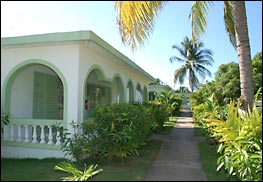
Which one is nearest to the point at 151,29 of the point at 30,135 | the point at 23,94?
the point at 30,135

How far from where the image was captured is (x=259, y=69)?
27.5m

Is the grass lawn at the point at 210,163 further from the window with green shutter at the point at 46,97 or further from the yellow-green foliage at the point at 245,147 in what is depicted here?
the window with green shutter at the point at 46,97

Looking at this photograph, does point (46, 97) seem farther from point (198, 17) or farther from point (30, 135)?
point (198, 17)

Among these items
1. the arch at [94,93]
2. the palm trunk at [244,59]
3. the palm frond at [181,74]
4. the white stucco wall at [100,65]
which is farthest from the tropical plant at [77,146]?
the palm frond at [181,74]

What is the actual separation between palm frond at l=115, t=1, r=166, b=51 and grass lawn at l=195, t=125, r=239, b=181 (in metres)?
3.67

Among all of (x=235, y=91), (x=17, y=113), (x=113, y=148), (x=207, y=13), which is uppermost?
(x=207, y=13)

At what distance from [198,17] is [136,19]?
10.1 ft

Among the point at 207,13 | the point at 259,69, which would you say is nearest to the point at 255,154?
the point at 207,13

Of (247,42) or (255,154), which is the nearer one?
(255,154)

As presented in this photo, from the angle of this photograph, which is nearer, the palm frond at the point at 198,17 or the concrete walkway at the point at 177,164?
the concrete walkway at the point at 177,164

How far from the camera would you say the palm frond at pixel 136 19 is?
6.07 meters

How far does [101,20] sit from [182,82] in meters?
31.4

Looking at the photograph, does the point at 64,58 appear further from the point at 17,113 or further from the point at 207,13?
the point at 207,13

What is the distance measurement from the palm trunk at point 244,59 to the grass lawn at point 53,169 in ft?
10.5
